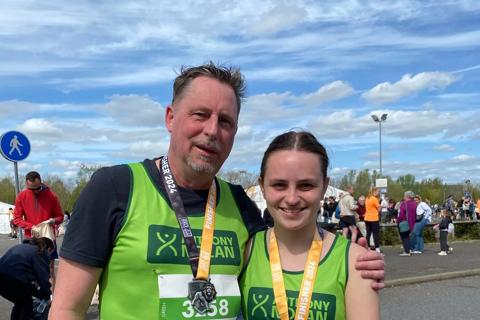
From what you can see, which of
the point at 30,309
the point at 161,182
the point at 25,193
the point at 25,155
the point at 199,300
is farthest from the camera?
the point at 25,155

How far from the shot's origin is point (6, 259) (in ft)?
22.1

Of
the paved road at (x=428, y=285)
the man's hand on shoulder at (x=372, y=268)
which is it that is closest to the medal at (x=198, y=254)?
the man's hand on shoulder at (x=372, y=268)

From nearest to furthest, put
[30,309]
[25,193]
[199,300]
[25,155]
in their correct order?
[199,300] → [30,309] → [25,193] → [25,155]

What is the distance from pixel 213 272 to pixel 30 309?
16.4 feet

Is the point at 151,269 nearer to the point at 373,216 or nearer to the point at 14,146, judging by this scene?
the point at 14,146

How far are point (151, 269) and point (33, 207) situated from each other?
309 inches

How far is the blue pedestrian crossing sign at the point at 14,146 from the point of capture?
1007 centimetres

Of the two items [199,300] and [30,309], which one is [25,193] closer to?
[30,309]

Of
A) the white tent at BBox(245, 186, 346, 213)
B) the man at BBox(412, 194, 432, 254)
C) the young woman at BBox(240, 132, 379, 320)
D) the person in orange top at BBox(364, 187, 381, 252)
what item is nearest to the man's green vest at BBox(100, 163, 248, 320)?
the young woman at BBox(240, 132, 379, 320)

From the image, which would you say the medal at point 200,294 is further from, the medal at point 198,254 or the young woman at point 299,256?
the young woman at point 299,256

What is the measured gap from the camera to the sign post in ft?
33.0

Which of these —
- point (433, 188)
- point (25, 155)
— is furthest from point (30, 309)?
point (433, 188)

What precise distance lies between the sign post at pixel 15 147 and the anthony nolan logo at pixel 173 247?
847cm

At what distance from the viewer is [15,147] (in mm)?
10266
